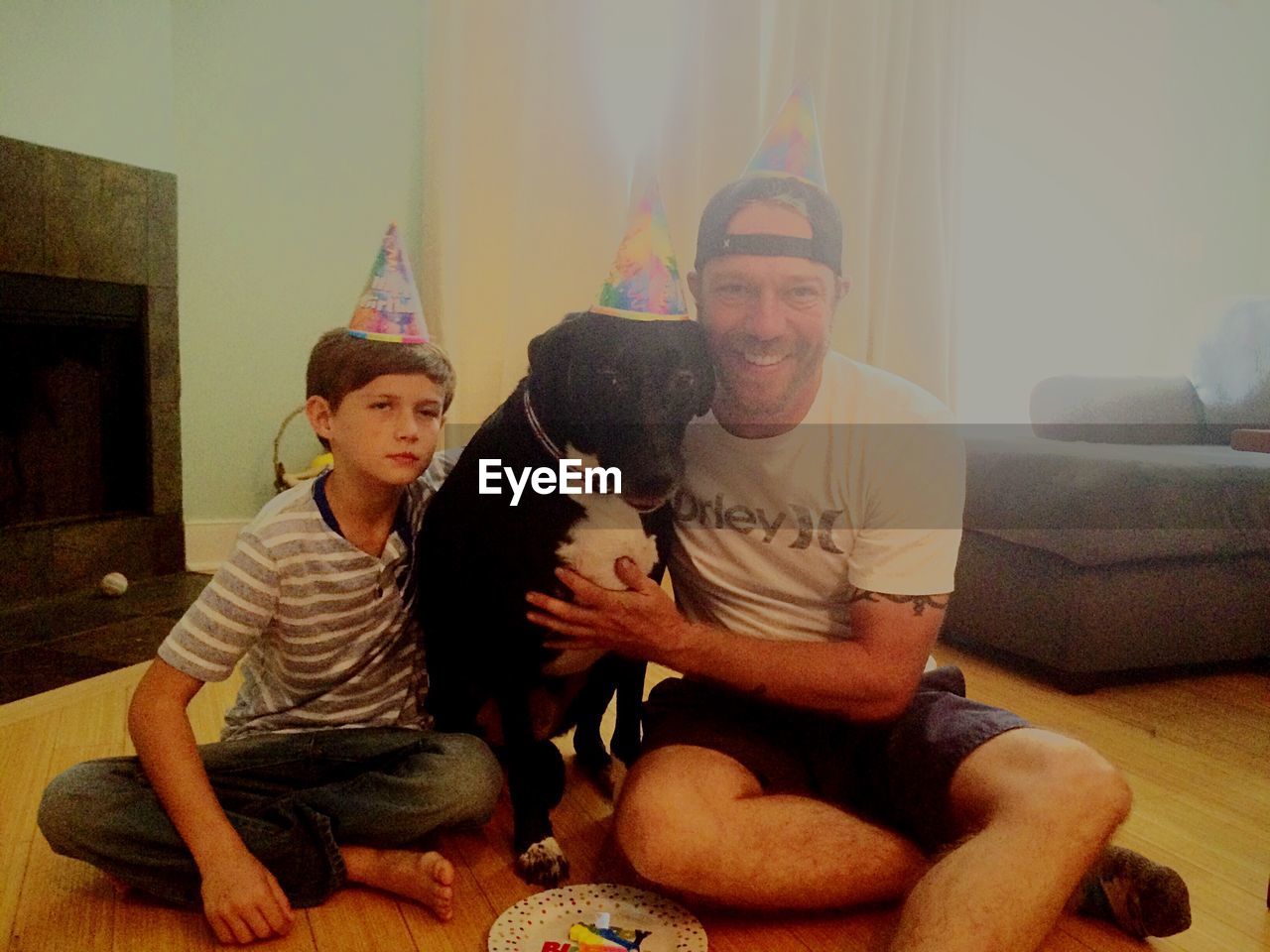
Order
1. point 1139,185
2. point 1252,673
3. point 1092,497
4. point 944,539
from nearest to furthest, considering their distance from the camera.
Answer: point 944,539 → point 1092,497 → point 1252,673 → point 1139,185

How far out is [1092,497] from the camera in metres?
1.75

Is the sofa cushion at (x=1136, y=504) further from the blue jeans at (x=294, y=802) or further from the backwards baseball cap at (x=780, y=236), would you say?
the blue jeans at (x=294, y=802)

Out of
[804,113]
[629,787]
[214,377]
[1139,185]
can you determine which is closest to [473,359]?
[214,377]

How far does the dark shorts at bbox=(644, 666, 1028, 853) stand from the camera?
3.20ft

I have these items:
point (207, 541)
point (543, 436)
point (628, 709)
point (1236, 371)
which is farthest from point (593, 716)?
point (1236, 371)

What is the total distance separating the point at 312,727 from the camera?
1.09 metres

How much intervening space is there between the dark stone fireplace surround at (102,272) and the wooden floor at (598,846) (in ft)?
2.17

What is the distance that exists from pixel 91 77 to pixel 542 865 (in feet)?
6.90

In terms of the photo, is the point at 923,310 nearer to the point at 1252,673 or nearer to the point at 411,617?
the point at 1252,673

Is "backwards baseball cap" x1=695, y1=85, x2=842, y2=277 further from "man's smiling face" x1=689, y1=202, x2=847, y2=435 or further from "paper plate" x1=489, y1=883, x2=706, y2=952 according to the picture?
"paper plate" x1=489, y1=883, x2=706, y2=952

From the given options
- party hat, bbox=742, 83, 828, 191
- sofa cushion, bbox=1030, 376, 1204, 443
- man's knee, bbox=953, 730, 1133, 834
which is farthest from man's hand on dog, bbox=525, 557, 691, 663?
sofa cushion, bbox=1030, 376, 1204, 443

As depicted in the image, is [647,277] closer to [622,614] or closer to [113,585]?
[622,614]

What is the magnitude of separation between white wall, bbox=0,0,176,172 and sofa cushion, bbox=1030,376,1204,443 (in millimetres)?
2288

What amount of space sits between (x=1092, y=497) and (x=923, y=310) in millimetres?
812
